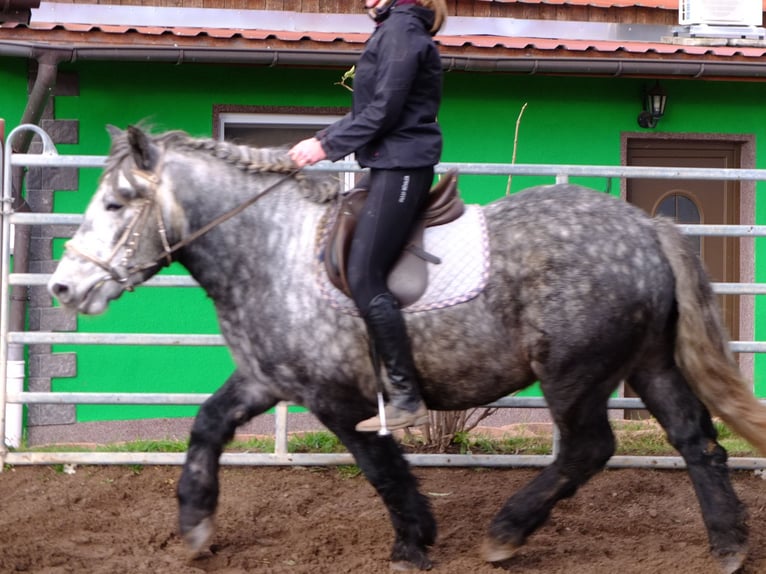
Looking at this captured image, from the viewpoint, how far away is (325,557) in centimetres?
509

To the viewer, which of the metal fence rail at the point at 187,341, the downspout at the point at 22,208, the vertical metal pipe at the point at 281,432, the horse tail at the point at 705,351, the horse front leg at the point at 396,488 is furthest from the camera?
the downspout at the point at 22,208

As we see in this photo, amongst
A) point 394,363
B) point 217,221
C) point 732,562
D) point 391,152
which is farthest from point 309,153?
point 732,562

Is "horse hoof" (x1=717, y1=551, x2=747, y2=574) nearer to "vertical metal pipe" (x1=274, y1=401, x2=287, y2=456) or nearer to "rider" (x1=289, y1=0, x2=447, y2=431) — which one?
"rider" (x1=289, y1=0, x2=447, y2=431)

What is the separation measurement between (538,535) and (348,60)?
4.52m

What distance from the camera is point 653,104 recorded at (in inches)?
378

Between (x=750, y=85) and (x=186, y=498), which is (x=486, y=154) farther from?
(x=186, y=498)

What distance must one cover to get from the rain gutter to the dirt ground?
3.49 metres

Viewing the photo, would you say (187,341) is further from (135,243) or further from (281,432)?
(135,243)

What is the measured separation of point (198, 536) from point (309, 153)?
1871 millimetres

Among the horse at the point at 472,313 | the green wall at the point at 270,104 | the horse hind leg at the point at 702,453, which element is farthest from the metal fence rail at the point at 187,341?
the green wall at the point at 270,104

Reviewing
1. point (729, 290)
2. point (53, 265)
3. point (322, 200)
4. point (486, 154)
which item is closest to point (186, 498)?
point (322, 200)

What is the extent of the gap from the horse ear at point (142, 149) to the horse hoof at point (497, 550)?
224 cm

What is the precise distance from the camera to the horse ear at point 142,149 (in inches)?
179

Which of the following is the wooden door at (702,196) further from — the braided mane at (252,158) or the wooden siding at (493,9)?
the braided mane at (252,158)
